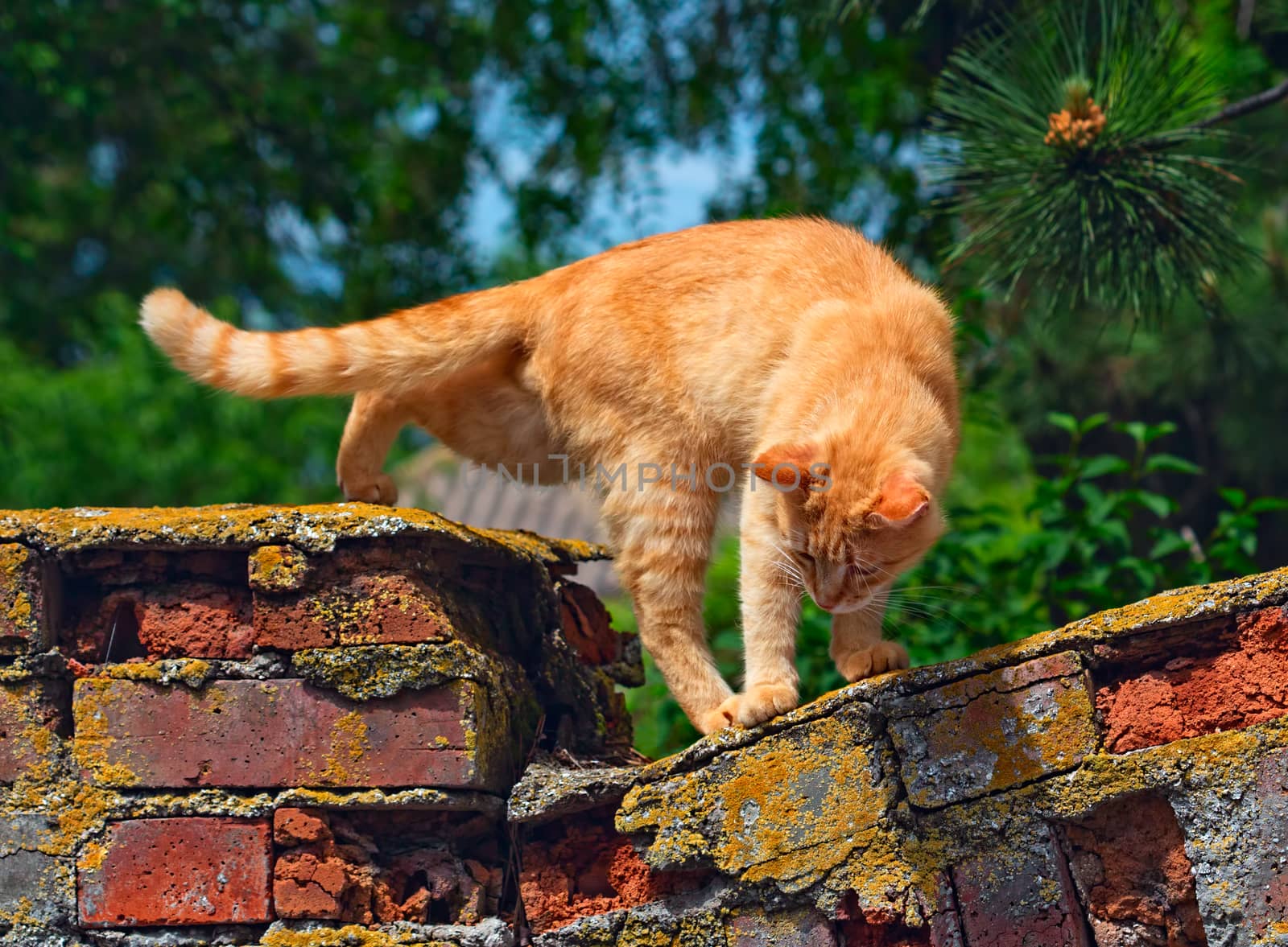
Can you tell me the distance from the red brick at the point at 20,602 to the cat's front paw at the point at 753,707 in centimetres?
135

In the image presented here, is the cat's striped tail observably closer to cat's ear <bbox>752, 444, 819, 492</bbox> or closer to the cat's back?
the cat's back

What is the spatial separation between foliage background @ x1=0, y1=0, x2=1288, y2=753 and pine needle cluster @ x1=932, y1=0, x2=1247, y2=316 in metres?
0.19

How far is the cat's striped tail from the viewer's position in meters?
2.98

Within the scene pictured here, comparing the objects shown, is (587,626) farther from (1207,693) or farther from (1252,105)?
(1252,105)

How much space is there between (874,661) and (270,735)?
4.19 ft

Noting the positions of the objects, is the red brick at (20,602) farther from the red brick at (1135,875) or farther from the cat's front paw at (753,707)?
the red brick at (1135,875)

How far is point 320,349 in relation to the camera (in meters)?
2.99

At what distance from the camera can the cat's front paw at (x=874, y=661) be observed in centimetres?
271

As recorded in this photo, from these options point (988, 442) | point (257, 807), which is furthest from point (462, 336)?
point (988, 442)

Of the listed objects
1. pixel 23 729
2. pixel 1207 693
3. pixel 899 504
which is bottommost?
pixel 1207 693

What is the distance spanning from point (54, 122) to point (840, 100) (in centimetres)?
398

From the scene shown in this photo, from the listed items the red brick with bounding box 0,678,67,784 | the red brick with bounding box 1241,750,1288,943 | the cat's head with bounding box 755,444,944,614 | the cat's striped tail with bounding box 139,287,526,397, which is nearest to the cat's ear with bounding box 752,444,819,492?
the cat's head with bounding box 755,444,944,614

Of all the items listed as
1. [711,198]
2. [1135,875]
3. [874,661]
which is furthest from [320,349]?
[711,198]

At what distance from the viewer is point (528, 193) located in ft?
20.8
